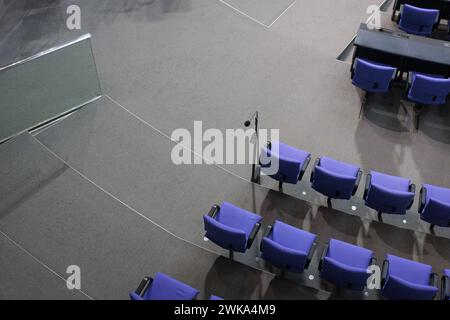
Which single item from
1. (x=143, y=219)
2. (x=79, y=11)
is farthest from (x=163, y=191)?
(x=79, y=11)

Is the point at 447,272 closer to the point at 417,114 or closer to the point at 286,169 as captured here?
the point at 286,169

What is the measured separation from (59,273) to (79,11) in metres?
5.08

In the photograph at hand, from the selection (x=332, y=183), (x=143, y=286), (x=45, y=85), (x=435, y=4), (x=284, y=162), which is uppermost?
(x=435, y=4)

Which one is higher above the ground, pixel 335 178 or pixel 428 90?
pixel 428 90

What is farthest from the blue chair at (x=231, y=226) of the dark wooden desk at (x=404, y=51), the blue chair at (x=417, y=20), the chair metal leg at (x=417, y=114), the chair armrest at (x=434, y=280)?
the blue chair at (x=417, y=20)

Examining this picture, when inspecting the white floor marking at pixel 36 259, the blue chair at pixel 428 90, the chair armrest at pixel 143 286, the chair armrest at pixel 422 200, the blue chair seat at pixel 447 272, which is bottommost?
the white floor marking at pixel 36 259

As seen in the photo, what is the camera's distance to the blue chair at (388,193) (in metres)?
6.02

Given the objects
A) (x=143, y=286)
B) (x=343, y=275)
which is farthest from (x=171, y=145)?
(x=343, y=275)

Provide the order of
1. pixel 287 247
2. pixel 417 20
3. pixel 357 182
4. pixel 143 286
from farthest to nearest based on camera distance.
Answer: pixel 417 20
pixel 357 182
pixel 287 247
pixel 143 286

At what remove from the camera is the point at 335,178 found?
6.13 metres

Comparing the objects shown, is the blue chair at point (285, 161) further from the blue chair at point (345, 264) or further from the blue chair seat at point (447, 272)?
the blue chair seat at point (447, 272)

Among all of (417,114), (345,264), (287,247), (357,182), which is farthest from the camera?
(417,114)

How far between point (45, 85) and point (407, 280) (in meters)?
4.97

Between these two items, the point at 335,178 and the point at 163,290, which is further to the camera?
the point at 335,178
